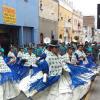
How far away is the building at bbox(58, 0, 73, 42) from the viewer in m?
48.7

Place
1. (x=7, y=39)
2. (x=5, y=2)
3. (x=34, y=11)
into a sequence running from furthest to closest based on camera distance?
(x=34, y=11) < (x=7, y=39) < (x=5, y=2)

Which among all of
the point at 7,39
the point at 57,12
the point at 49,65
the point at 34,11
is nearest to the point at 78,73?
the point at 49,65

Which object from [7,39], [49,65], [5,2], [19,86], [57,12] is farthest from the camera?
[57,12]

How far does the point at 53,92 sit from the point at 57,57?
83cm

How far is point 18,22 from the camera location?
31516 mm

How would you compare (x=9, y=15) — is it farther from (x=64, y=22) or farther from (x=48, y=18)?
(x=64, y=22)

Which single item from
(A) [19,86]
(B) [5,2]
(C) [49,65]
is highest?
(B) [5,2]

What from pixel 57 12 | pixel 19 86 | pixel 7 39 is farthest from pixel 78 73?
pixel 57 12

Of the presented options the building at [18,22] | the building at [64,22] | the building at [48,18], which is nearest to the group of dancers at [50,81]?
the building at [18,22]

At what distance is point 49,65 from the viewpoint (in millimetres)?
9469

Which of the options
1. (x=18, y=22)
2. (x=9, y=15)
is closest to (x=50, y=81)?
(x=9, y=15)

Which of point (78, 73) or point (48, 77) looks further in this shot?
point (78, 73)

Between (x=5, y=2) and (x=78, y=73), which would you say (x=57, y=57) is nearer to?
(x=78, y=73)

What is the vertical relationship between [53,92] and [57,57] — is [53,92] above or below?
below
